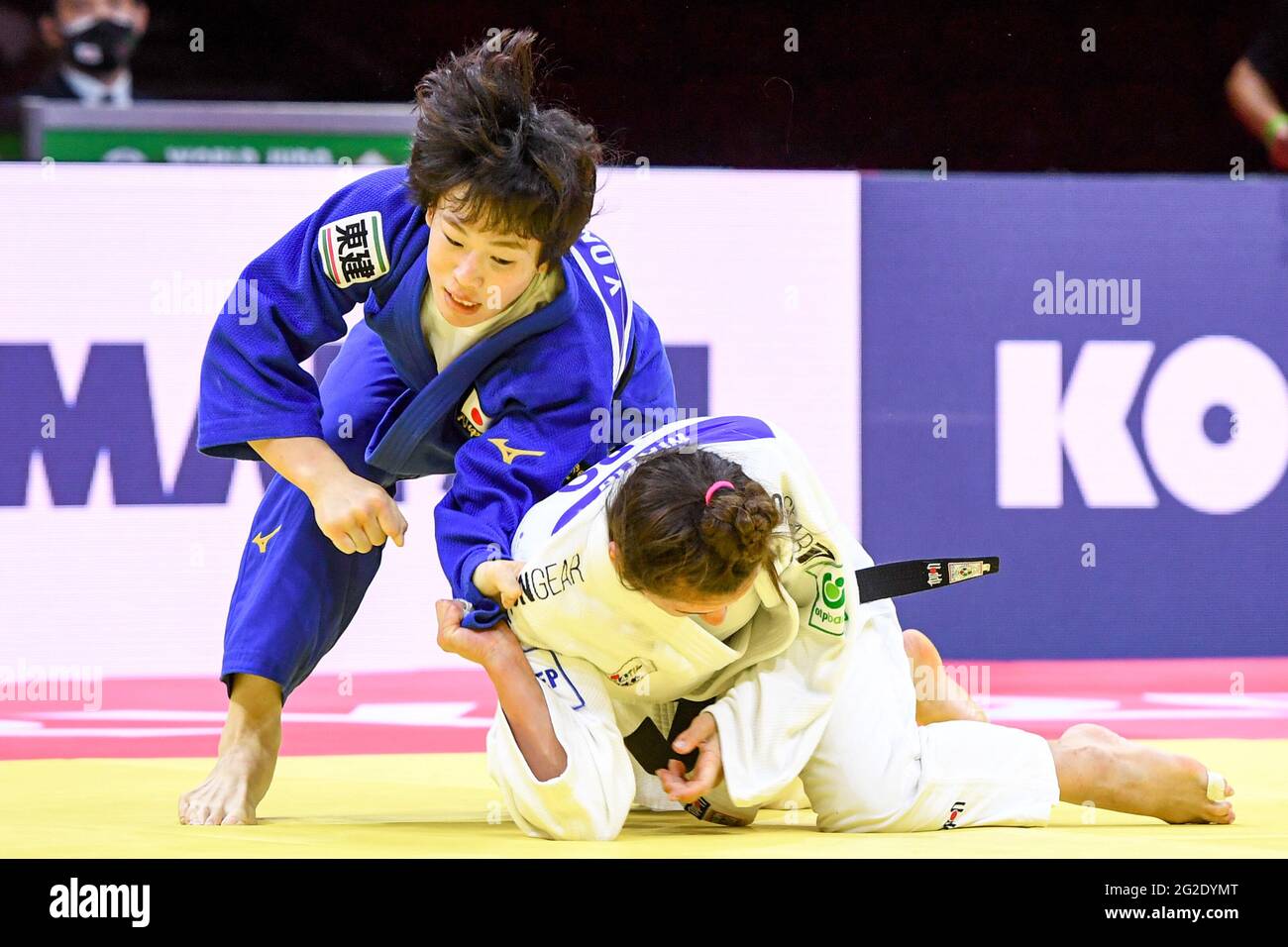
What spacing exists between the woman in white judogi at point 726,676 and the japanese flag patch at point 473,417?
233 mm

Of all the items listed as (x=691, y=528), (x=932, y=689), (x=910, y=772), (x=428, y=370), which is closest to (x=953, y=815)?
(x=910, y=772)

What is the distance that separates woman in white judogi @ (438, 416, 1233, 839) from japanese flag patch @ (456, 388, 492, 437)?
0.23m

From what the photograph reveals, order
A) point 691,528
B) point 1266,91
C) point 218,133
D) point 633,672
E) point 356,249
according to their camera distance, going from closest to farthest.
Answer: point 691,528 → point 633,672 → point 356,249 → point 218,133 → point 1266,91

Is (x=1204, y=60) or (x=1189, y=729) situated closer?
(x=1189, y=729)

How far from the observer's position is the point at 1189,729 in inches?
138

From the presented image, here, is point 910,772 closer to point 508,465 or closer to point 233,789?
point 508,465

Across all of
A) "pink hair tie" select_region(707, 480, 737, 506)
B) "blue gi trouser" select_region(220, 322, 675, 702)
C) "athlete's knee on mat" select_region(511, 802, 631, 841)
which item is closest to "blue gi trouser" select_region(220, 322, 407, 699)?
"blue gi trouser" select_region(220, 322, 675, 702)

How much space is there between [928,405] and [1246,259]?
116 cm

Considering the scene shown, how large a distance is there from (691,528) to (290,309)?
86cm

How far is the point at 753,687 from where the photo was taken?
6.95 ft

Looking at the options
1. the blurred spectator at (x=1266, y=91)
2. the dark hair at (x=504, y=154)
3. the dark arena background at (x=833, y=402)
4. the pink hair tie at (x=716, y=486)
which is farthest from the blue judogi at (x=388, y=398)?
the blurred spectator at (x=1266, y=91)

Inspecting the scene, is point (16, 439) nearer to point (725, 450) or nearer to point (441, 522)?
point (441, 522)

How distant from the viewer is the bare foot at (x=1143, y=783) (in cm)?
217
